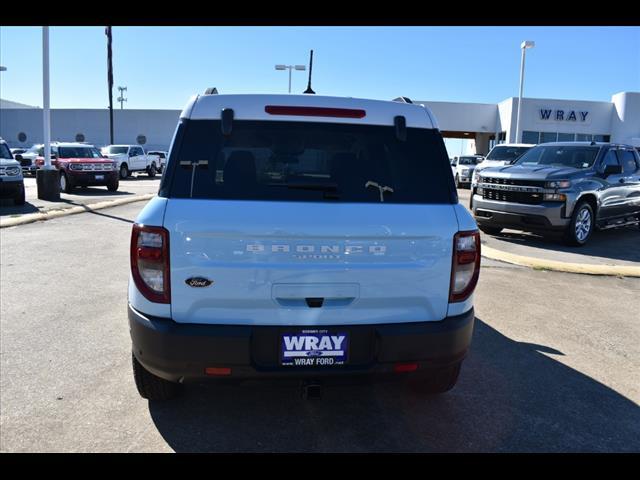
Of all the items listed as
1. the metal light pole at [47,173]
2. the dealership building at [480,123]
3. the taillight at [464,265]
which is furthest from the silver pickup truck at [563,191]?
the dealership building at [480,123]

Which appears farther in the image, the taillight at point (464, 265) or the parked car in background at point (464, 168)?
the parked car in background at point (464, 168)

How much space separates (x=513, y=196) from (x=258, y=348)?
812cm

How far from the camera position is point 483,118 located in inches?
1601

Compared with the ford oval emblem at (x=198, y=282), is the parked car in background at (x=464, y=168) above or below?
above

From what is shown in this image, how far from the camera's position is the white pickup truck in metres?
28.4

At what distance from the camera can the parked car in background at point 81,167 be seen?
723 inches

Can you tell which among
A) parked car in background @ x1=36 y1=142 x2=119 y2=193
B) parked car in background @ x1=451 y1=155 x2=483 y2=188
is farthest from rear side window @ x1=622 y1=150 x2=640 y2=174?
parked car in background @ x1=36 y1=142 x2=119 y2=193

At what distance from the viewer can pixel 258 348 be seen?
2.68 m

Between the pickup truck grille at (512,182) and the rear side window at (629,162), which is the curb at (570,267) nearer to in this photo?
the pickup truck grille at (512,182)

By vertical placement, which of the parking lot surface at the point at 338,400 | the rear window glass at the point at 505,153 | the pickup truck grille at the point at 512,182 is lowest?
the parking lot surface at the point at 338,400

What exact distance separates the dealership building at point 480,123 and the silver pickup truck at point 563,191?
26644 mm

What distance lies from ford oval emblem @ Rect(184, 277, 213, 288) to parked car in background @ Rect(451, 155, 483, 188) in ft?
78.5

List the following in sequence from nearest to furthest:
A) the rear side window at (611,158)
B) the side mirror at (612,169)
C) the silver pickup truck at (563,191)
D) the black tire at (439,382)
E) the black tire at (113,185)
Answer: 1. the black tire at (439,382)
2. the silver pickup truck at (563,191)
3. the side mirror at (612,169)
4. the rear side window at (611,158)
5. the black tire at (113,185)

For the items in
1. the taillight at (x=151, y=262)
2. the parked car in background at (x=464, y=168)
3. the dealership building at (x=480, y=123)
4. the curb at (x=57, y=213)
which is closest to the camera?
the taillight at (x=151, y=262)
